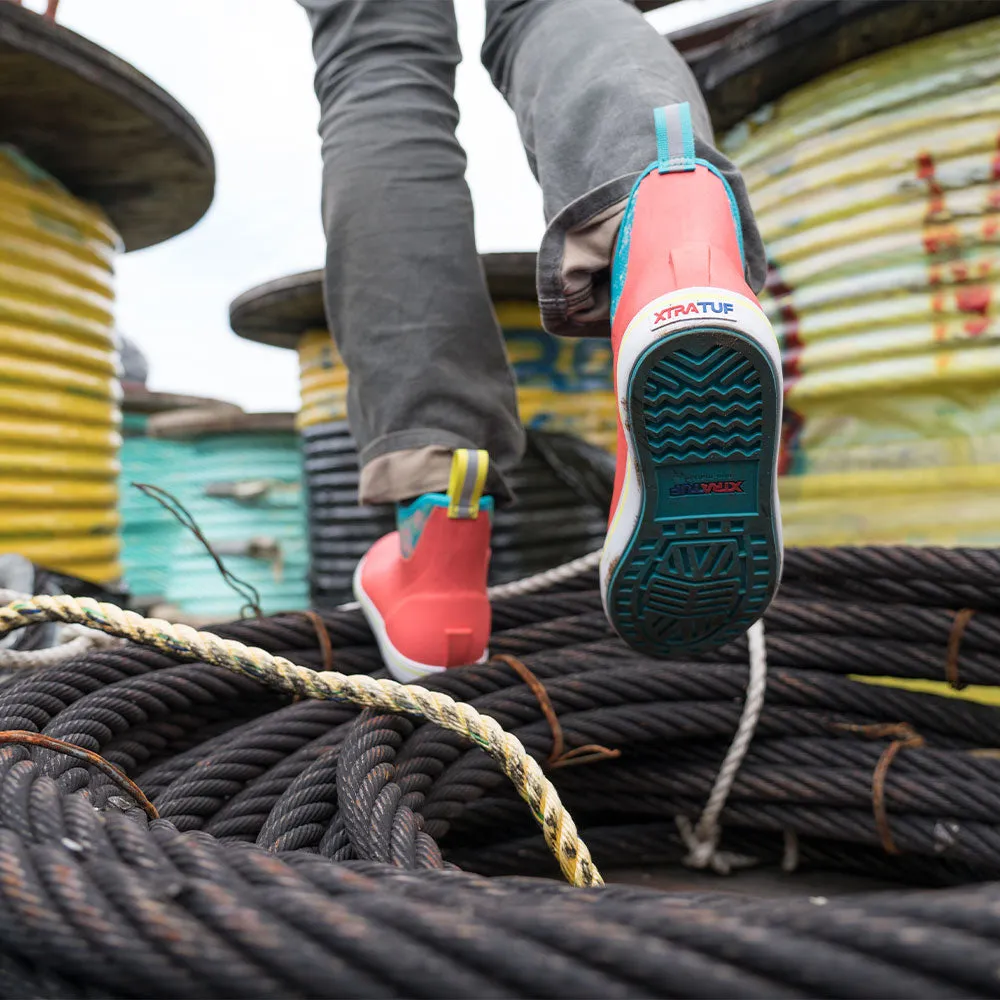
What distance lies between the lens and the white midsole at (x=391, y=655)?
1036 millimetres

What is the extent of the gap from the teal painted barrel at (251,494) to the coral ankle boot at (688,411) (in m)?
2.69

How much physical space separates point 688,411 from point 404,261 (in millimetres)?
412

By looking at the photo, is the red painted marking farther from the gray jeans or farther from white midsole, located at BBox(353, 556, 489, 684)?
white midsole, located at BBox(353, 556, 489, 684)

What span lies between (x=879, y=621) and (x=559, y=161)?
639 millimetres

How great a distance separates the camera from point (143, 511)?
13.5 ft

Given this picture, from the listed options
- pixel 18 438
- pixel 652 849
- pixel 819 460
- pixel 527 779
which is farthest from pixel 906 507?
pixel 18 438

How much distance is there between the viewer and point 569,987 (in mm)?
326

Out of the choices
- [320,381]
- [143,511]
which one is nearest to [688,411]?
[320,381]

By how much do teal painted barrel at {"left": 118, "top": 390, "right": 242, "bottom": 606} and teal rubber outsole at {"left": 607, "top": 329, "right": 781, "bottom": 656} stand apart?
3.49 meters

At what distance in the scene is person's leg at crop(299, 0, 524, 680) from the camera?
1002 mm

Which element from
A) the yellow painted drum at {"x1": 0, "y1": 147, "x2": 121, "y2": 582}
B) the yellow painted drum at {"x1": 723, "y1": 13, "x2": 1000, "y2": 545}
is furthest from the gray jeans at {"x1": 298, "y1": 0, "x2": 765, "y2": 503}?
the yellow painted drum at {"x1": 0, "y1": 147, "x2": 121, "y2": 582}

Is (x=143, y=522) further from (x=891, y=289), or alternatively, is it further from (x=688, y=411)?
(x=688, y=411)

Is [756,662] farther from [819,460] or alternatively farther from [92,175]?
[92,175]

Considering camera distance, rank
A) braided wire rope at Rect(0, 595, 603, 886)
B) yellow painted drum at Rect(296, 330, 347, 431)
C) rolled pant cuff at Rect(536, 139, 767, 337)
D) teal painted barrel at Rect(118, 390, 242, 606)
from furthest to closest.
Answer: teal painted barrel at Rect(118, 390, 242, 606) < yellow painted drum at Rect(296, 330, 347, 431) < rolled pant cuff at Rect(536, 139, 767, 337) < braided wire rope at Rect(0, 595, 603, 886)
